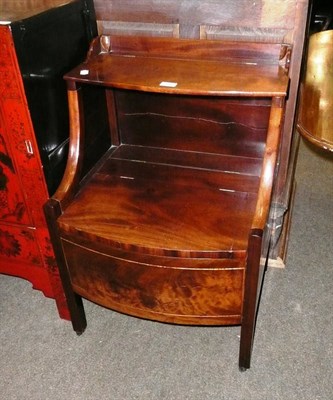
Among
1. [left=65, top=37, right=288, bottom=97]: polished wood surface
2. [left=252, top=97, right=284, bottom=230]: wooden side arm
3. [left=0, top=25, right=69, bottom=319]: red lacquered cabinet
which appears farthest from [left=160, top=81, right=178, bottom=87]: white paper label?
[left=0, top=25, right=69, bottom=319]: red lacquered cabinet

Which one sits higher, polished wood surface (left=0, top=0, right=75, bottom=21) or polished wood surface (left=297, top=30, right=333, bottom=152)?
polished wood surface (left=0, top=0, right=75, bottom=21)

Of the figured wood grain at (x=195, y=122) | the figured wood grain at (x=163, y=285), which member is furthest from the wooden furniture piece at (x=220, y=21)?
the figured wood grain at (x=163, y=285)

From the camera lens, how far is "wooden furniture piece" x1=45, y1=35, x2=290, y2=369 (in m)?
1.14

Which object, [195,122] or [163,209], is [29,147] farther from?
[195,122]

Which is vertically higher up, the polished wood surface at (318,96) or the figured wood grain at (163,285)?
the polished wood surface at (318,96)

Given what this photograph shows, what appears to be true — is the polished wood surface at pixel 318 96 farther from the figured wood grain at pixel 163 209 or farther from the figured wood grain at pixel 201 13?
the figured wood grain at pixel 163 209

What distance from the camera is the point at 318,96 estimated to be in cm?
115

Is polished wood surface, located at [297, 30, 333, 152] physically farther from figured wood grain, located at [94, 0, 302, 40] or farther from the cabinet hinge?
the cabinet hinge

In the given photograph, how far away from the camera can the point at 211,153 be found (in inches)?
58.9

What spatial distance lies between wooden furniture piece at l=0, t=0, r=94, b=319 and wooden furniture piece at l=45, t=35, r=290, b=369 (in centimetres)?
6

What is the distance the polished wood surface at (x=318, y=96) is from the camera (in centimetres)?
96

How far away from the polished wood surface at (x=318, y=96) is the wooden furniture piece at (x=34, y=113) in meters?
0.69

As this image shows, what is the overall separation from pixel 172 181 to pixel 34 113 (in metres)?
0.48

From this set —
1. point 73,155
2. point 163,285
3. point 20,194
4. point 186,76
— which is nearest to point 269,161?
point 186,76
